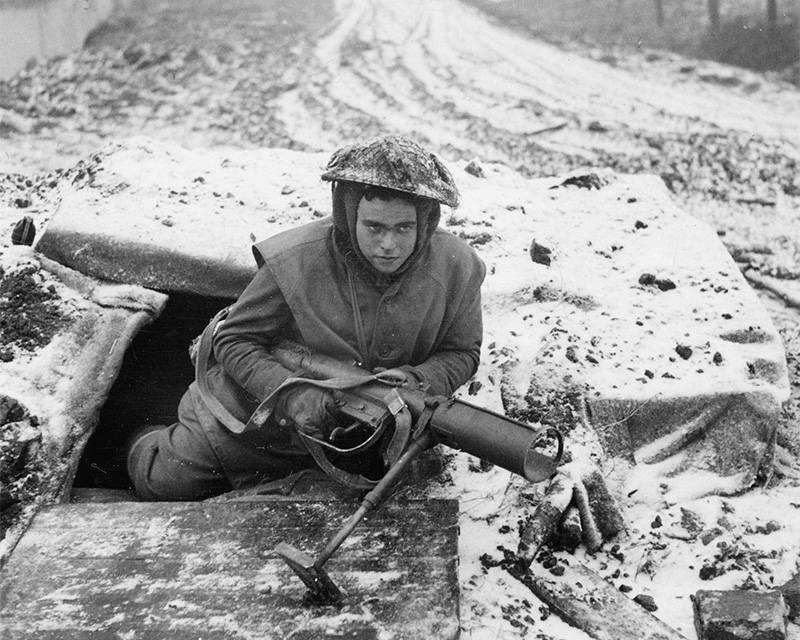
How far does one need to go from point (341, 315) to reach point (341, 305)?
35 millimetres

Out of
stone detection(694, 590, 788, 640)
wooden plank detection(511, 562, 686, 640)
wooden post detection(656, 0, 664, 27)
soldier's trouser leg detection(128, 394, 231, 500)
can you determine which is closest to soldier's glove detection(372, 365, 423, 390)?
wooden plank detection(511, 562, 686, 640)

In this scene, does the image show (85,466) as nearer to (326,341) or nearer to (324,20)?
(326,341)

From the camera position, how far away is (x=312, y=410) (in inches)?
107

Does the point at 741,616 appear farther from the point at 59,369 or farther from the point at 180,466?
the point at 59,369

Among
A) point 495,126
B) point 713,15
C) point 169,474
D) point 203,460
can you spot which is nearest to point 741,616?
point 203,460

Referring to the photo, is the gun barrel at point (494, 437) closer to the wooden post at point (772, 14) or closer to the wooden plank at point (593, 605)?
the wooden plank at point (593, 605)

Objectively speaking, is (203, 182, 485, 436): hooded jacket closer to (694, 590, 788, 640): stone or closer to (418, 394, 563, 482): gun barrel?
(418, 394, 563, 482): gun barrel

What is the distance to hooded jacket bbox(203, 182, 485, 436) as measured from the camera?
9.30 ft

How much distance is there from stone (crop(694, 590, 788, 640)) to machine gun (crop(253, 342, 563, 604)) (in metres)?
0.67

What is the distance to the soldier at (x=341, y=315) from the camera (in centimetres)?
265

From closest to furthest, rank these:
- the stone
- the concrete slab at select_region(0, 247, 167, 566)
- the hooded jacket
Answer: the stone → the hooded jacket → the concrete slab at select_region(0, 247, 167, 566)

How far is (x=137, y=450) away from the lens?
3.37 metres

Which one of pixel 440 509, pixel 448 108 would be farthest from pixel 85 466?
pixel 448 108

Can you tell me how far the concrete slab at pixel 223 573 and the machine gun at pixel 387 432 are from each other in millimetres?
126
